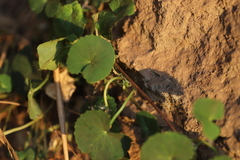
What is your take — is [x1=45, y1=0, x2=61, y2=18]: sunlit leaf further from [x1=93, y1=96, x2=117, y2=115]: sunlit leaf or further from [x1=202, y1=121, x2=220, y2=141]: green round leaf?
[x1=202, y1=121, x2=220, y2=141]: green round leaf

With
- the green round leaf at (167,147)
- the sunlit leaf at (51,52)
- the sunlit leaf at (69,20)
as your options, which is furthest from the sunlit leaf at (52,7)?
the green round leaf at (167,147)

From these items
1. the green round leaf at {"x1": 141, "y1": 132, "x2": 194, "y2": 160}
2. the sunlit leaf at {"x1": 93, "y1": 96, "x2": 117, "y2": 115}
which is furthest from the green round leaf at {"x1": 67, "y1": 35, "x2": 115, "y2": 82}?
the green round leaf at {"x1": 141, "y1": 132, "x2": 194, "y2": 160}

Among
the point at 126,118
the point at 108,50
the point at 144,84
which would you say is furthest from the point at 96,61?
the point at 126,118

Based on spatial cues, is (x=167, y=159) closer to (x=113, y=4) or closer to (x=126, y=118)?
(x=126, y=118)

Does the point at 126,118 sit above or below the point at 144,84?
below

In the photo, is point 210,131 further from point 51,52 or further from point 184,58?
point 51,52

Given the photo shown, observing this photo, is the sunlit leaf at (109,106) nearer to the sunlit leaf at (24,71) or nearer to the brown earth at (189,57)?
the brown earth at (189,57)
